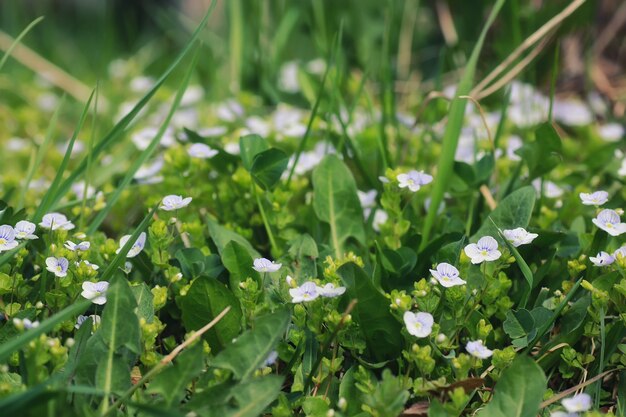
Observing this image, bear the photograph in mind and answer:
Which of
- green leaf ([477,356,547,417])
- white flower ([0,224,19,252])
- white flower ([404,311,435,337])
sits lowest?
green leaf ([477,356,547,417])

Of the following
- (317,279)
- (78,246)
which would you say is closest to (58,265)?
(78,246)

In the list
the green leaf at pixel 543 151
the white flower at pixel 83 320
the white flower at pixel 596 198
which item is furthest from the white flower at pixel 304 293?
the green leaf at pixel 543 151

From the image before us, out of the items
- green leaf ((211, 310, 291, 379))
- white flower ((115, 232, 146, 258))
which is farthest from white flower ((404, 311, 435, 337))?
white flower ((115, 232, 146, 258))

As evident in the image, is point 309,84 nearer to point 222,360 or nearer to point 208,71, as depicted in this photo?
point 208,71

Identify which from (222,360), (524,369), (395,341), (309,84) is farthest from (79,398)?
(309,84)

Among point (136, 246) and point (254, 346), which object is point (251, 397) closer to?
point (254, 346)

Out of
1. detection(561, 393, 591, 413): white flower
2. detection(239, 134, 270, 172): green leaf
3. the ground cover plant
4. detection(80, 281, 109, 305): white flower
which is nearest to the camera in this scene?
detection(561, 393, 591, 413): white flower

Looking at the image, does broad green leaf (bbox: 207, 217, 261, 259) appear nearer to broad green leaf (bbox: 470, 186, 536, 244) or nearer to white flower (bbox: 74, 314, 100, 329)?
white flower (bbox: 74, 314, 100, 329)
